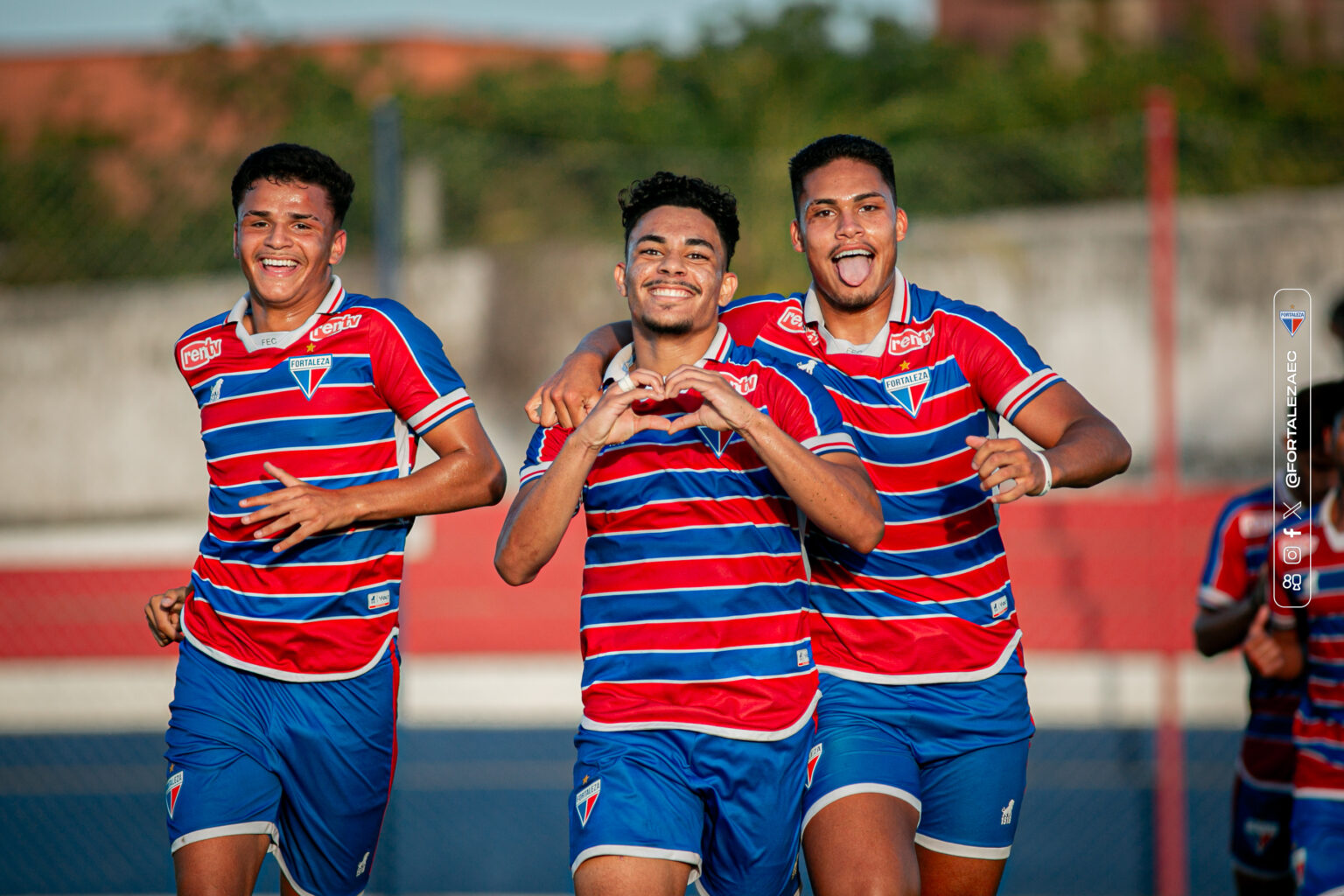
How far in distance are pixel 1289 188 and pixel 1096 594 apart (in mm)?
4944

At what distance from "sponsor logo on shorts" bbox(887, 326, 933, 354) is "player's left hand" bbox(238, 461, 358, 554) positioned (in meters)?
1.57

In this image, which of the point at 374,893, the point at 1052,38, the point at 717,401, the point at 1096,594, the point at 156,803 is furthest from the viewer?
the point at 1052,38

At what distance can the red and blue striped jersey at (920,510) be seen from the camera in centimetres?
373

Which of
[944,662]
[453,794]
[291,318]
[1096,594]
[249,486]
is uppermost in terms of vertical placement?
[291,318]

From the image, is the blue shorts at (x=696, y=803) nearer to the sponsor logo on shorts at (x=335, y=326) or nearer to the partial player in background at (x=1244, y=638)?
the sponsor logo on shorts at (x=335, y=326)

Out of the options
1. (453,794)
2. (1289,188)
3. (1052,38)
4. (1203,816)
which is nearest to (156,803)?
(453,794)

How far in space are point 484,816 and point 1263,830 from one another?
4826 mm

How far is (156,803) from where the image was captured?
883cm

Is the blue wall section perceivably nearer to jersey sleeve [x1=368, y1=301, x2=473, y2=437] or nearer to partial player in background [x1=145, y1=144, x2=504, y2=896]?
partial player in background [x1=145, y1=144, x2=504, y2=896]

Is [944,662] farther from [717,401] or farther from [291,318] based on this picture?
[291,318]

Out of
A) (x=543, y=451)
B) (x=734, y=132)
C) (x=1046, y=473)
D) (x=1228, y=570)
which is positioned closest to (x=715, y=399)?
(x=543, y=451)

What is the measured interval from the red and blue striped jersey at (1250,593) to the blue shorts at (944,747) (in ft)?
4.83

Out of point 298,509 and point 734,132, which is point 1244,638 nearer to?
point 298,509

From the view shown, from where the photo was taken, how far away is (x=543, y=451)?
139 inches
